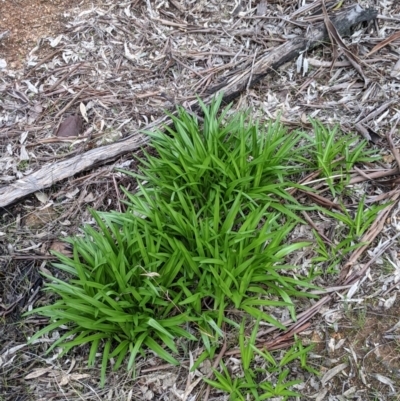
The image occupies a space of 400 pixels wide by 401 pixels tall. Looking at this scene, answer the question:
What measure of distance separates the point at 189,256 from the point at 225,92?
3.90ft

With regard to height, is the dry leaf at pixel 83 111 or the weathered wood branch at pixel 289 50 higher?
the dry leaf at pixel 83 111

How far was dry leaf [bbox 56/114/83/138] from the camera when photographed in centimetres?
296

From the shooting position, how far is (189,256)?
2131mm

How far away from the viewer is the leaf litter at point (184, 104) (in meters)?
2.11

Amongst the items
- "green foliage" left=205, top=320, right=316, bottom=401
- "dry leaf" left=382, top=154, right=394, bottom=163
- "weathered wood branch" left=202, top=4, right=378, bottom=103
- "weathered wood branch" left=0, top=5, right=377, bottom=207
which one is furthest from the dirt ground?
"green foliage" left=205, top=320, right=316, bottom=401

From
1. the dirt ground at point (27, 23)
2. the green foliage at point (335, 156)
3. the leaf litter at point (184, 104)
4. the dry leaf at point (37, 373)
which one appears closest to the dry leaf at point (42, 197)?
the leaf litter at point (184, 104)

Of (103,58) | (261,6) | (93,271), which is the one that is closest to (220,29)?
(261,6)

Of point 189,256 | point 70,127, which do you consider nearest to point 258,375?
point 189,256

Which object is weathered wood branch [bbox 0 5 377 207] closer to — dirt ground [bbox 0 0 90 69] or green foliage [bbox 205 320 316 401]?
dirt ground [bbox 0 0 90 69]

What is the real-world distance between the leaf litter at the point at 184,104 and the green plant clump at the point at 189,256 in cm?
14

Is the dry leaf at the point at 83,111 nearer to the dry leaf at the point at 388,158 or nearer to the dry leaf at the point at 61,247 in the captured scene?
the dry leaf at the point at 61,247

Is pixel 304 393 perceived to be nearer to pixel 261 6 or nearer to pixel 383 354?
pixel 383 354

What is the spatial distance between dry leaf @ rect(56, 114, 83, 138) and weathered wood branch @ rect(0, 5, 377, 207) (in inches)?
10.6

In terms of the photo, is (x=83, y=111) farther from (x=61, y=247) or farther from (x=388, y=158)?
(x=388, y=158)
